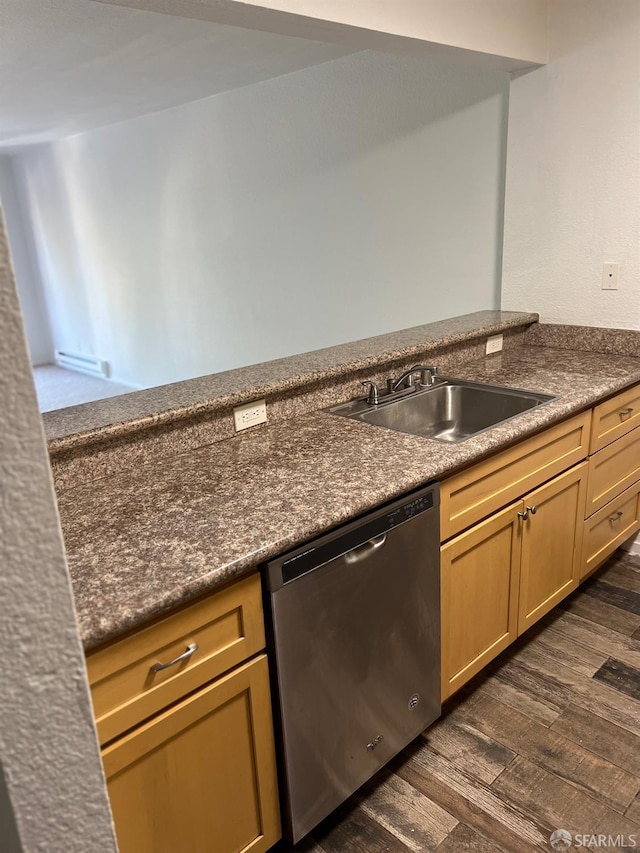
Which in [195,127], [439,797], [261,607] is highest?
[195,127]

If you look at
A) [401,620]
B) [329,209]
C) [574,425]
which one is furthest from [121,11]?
[401,620]

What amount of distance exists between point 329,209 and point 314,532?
2964mm

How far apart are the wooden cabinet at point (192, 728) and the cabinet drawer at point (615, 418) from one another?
4.98 feet

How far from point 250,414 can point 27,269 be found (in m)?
6.51

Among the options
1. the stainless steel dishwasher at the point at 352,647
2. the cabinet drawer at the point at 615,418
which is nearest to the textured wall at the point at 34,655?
the stainless steel dishwasher at the point at 352,647

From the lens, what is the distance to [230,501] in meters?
1.46

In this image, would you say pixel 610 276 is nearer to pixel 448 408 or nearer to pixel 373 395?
pixel 448 408

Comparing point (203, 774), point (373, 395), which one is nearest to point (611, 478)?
point (373, 395)

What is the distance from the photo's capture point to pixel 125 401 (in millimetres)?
1853

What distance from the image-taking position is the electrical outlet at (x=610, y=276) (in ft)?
8.39

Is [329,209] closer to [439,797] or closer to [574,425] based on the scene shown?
[574,425]

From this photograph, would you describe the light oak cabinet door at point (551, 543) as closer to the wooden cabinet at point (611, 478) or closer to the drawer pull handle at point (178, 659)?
the wooden cabinet at point (611, 478)

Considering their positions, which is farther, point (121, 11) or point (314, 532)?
point (121, 11)

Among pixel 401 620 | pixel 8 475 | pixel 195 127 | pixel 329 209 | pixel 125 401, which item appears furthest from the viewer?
pixel 195 127
